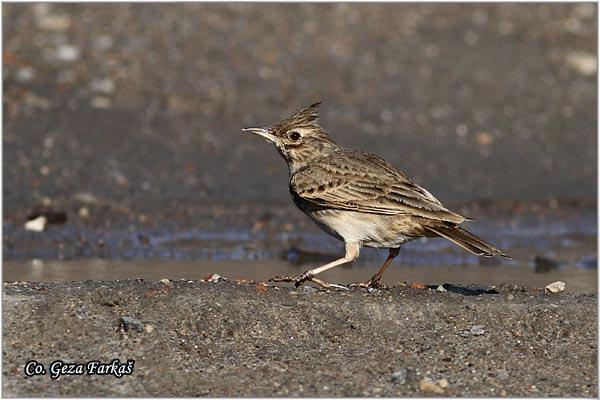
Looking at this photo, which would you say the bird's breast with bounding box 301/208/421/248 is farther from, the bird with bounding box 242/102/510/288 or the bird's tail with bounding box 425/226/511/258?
the bird's tail with bounding box 425/226/511/258

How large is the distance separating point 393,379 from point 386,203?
6.39ft

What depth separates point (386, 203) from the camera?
8.44 m

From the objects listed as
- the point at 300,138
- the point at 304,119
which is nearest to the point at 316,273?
the point at 300,138

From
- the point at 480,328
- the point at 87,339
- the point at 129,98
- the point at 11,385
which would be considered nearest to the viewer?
the point at 11,385

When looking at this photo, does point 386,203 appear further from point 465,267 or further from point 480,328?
point 465,267

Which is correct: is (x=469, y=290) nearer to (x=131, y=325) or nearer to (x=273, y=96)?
(x=131, y=325)

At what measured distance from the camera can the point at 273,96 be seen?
1605cm

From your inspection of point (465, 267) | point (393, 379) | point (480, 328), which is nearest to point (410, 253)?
point (465, 267)

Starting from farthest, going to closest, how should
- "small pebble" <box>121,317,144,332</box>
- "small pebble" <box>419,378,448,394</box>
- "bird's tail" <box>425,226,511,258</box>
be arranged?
"bird's tail" <box>425,226,511,258</box> → "small pebble" <box>121,317,144,332</box> → "small pebble" <box>419,378,448,394</box>

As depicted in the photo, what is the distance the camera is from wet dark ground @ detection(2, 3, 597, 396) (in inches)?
279

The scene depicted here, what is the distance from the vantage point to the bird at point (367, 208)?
8.30 meters

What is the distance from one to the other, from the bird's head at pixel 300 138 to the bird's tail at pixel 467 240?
1.35 m

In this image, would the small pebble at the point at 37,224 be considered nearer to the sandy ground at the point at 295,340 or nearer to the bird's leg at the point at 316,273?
the sandy ground at the point at 295,340

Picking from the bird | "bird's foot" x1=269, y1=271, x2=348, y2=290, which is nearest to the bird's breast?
the bird
